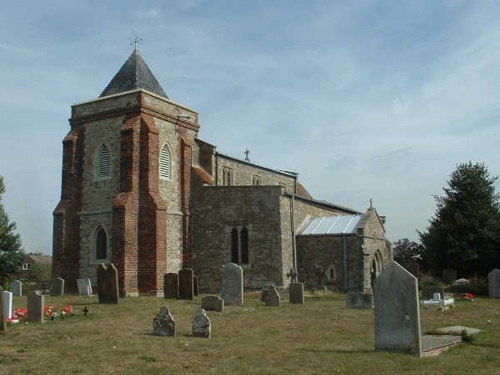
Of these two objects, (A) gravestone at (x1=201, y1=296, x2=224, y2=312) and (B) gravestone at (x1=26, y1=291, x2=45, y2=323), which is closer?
(B) gravestone at (x1=26, y1=291, x2=45, y2=323)

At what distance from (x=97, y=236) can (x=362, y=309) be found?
14486 mm

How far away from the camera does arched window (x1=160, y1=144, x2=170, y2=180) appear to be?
1156 inches

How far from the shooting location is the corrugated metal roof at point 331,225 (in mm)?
31295

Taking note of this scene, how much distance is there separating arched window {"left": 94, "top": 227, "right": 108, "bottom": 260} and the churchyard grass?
1062 centimetres

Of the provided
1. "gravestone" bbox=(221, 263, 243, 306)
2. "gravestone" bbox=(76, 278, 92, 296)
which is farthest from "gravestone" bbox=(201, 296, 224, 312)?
"gravestone" bbox=(76, 278, 92, 296)

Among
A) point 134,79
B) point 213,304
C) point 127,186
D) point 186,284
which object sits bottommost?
point 213,304

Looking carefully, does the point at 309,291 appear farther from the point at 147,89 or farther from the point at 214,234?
the point at 147,89

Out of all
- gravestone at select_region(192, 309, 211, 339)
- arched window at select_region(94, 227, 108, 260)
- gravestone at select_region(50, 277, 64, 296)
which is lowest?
gravestone at select_region(192, 309, 211, 339)

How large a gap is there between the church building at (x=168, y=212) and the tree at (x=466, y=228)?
11.3 metres

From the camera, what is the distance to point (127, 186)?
1083 inches

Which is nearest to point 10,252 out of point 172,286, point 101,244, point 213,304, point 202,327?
point 101,244

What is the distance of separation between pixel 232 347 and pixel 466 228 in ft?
109

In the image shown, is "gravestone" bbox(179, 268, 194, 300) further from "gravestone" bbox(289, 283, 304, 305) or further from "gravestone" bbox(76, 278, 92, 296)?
"gravestone" bbox(76, 278, 92, 296)

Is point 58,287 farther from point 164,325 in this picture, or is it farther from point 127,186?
point 164,325
